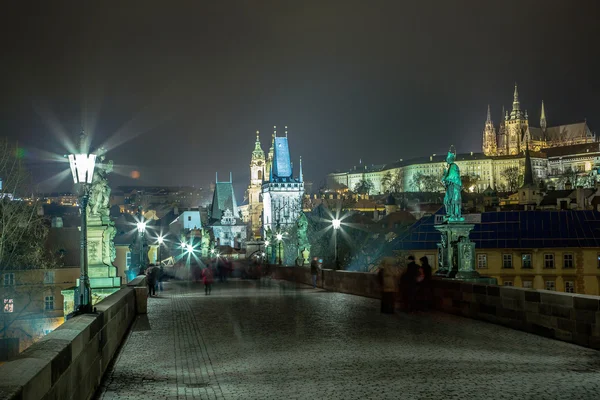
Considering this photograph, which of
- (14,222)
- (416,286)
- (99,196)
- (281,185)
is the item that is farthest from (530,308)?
(281,185)

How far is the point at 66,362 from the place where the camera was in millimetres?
7098

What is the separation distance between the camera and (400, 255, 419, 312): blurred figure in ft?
62.3

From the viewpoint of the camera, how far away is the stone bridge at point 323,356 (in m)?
8.48

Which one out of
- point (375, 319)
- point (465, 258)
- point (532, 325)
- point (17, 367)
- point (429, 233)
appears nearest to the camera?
point (17, 367)

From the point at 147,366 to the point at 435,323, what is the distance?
727cm

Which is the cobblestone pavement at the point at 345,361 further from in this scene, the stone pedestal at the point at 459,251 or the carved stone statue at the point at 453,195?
the carved stone statue at the point at 453,195

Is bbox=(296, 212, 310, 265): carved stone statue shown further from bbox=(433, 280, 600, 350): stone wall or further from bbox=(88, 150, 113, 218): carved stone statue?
bbox=(433, 280, 600, 350): stone wall

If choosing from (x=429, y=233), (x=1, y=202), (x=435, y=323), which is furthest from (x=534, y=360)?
(x=429, y=233)

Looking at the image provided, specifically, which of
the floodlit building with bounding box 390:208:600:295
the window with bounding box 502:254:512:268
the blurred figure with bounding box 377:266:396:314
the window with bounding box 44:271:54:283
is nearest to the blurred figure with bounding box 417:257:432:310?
the blurred figure with bounding box 377:266:396:314

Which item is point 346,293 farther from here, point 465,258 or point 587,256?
point 587,256

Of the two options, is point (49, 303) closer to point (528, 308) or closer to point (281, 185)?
point (528, 308)

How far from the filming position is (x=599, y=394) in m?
8.53

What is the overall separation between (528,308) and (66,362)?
32.4 ft

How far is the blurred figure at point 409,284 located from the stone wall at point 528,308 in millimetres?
669
